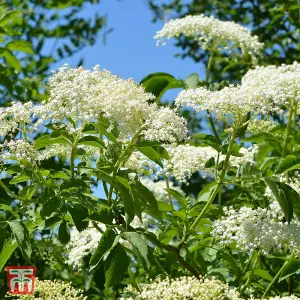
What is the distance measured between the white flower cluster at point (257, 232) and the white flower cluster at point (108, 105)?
39 cm

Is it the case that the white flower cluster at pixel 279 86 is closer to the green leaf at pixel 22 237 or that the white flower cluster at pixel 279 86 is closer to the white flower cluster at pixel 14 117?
the white flower cluster at pixel 14 117

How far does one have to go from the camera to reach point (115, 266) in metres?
1.98

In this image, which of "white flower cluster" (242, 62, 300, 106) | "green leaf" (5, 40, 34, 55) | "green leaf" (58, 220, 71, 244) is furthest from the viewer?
"green leaf" (5, 40, 34, 55)

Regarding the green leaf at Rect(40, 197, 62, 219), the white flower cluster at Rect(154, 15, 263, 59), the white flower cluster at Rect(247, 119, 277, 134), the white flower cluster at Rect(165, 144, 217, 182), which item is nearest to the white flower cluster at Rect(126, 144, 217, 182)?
the white flower cluster at Rect(165, 144, 217, 182)

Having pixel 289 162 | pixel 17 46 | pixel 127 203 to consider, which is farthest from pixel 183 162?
pixel 17 46

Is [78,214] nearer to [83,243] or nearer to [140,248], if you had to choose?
[140,248]

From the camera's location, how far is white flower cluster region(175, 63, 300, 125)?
216 cm

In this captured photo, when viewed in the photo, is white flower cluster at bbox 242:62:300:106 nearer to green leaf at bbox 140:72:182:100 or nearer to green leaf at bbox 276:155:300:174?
green leaf at bbox 276:155:300:174

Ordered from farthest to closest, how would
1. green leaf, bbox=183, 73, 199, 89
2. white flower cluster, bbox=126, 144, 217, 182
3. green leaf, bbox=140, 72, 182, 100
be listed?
green leaf, bbox=183, 73, 199, 89 → green leaf, bbox=140, 72, 182, 100 → white flower cluster, bbox=126, 144, 217, 182

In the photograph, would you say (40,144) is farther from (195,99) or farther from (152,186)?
(152,186)

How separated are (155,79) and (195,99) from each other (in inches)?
36.2

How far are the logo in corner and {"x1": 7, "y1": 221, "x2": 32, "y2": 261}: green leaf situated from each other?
0.92 ft

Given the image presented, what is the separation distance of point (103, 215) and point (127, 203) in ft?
0.29

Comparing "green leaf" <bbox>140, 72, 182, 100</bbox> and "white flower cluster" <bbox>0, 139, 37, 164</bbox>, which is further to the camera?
"green leaf" <bbox>140, 72, 182, 100</bbox>
